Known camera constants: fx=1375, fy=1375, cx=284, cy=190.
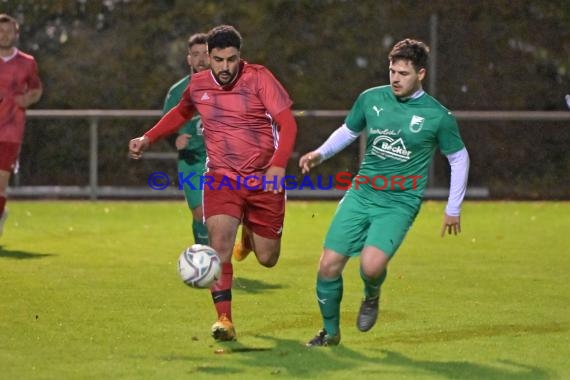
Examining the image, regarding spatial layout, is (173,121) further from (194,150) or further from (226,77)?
(194,150)

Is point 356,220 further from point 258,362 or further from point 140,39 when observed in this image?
point 140,39

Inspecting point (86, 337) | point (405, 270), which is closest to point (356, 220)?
point (86, 337)

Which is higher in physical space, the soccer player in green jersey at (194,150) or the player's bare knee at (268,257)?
the soccer player in green jersey at (194,150)

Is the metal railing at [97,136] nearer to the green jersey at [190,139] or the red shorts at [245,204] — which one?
the green jersey at [190,139]

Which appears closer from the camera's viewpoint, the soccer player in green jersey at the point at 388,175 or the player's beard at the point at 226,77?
the soccer player in green jersey at the point at 388,175

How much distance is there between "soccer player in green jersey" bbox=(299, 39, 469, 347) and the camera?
330 inches

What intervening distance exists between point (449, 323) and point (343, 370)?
1883 millimetres

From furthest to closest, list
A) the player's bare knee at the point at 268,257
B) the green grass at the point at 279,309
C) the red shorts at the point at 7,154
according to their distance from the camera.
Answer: the red shorts at the point at 7,154 < the player's bare knee at the point at 268,257 < the green grass at the point at 279,309

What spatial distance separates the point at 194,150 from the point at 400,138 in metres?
3.55

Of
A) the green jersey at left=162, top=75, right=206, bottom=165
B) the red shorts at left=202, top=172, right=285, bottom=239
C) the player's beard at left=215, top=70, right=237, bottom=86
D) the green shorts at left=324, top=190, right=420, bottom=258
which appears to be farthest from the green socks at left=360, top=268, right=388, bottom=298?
the green jersey at left=162, top=75, right=206, bottom=165

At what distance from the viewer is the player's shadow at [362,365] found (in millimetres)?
7500

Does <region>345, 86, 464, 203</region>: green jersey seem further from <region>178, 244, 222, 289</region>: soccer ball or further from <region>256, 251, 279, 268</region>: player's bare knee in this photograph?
<region>178, 244, 222, 289</region>: soccer ball

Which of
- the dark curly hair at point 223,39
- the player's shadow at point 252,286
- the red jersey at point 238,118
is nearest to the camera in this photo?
the dark curly hair at point 223,39

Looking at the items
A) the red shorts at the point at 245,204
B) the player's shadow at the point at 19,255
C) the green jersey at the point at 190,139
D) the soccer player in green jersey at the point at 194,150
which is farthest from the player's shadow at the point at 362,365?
the player's shadow at the point at 19,255
